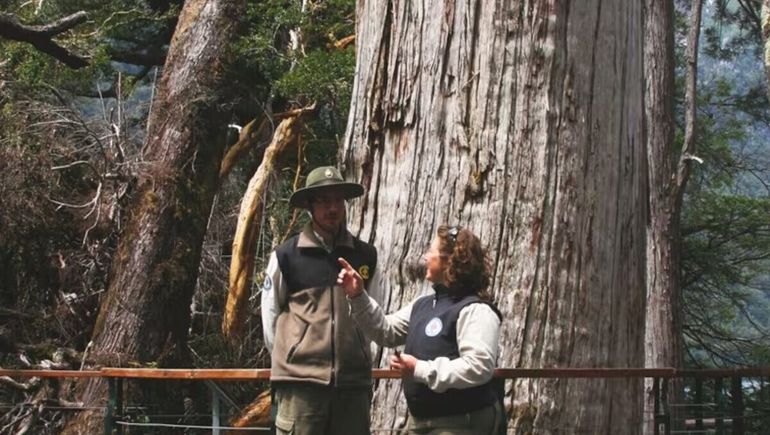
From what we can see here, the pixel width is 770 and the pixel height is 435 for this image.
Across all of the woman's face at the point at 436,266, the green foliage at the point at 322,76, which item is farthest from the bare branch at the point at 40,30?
the woman's face at the point at 436,266

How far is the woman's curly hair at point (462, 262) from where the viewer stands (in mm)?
3848

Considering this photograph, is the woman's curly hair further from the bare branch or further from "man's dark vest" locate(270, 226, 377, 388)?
the bare branch

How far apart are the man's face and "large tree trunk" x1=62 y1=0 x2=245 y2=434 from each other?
7.92 metres

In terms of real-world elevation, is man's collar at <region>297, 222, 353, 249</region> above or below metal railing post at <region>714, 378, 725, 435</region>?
above

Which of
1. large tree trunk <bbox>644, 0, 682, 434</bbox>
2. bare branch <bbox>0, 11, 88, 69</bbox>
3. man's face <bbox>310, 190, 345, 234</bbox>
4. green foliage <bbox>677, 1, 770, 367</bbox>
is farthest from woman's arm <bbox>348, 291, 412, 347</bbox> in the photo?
green foliage <bbox>677, 1, 770, 367</bbox>

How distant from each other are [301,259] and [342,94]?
8.76 m

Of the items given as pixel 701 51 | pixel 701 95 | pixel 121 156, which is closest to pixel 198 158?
pixel 121 156

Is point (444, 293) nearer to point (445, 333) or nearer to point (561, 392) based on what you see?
point (445, 333)

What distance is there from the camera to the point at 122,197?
13383 mm

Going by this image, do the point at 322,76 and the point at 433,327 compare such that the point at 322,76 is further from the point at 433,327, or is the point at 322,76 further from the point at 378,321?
the point at 433,327

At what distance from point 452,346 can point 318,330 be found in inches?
29.1

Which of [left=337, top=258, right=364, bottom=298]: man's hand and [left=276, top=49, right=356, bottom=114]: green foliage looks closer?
[left=337, top=258, right=364, bottom=298]: man's hand

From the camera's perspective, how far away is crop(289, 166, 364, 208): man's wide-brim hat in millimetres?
4363

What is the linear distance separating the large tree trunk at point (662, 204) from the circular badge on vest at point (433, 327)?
10402 mm
